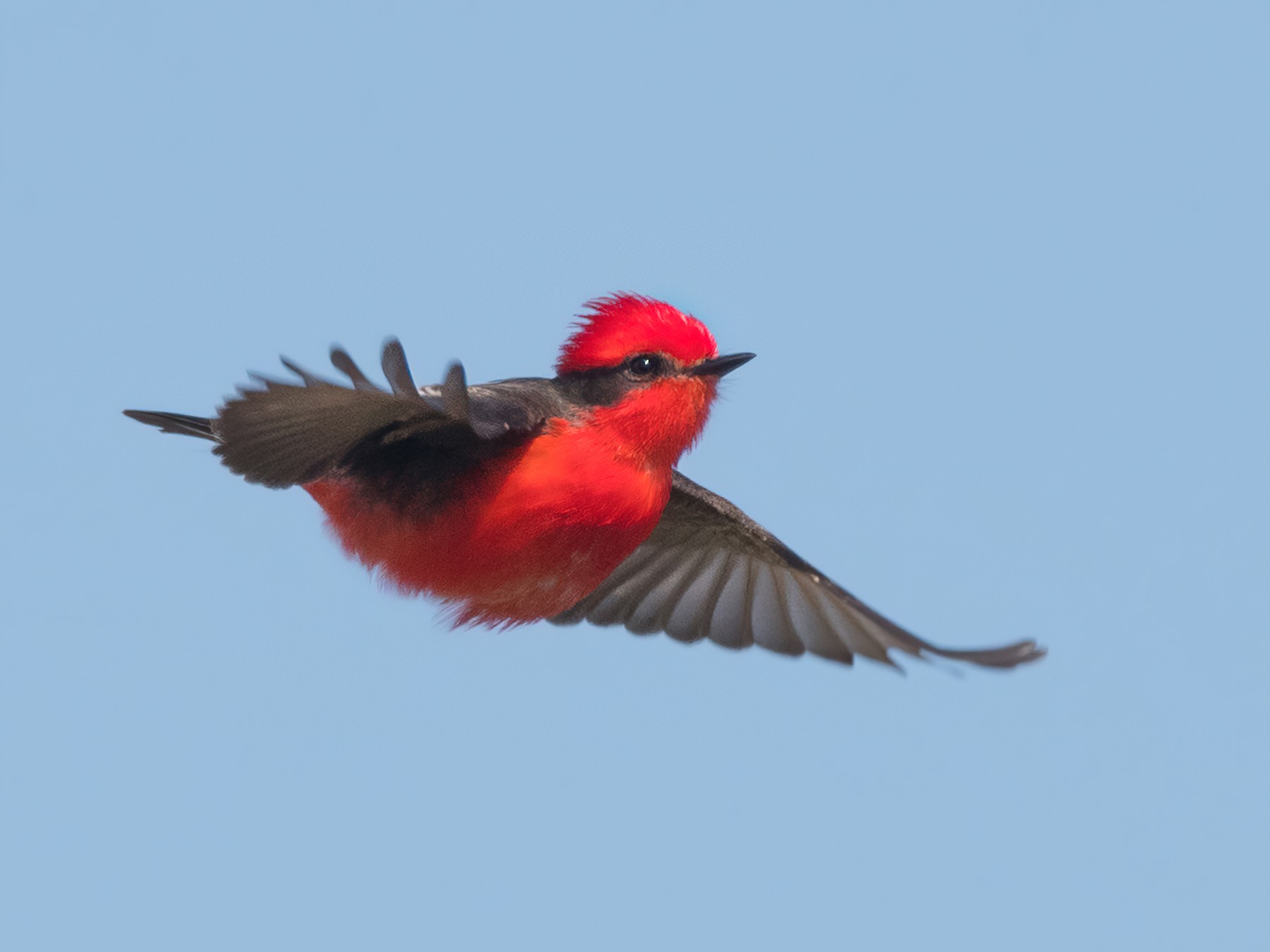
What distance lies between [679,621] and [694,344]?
1.97 metres

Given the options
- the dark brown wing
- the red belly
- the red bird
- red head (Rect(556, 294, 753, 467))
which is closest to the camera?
the red bird

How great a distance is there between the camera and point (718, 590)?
7.38 m

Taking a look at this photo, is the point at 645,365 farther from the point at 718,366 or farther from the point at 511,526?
the point at 511,526

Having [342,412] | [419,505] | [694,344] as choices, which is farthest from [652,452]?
[342,412]

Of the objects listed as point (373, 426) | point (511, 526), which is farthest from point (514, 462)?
point (373, 426)

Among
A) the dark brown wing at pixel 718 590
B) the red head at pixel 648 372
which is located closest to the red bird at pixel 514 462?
the red head at pixel 648 372

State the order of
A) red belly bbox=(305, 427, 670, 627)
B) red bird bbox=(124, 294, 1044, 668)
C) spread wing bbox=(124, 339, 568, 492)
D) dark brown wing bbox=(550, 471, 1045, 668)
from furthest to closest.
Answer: dark brown wing bbox=(550, 471, 1045, 668), red belly bbox=(305, 427, 670, 627), red bird bbox=(124, 294, 1044, 668), spread wing bbox=(124, 339, 568, 492)

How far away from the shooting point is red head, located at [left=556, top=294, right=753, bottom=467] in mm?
5652

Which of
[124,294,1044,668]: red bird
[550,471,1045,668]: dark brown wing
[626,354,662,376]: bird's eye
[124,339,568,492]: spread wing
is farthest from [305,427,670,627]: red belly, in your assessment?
[550,471,1045,668]: dark brown wing

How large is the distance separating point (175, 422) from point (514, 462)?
1436mm

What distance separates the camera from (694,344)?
226 inches

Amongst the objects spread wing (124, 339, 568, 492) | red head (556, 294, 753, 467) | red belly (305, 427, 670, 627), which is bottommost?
red belly (305, 427, 670, 627)

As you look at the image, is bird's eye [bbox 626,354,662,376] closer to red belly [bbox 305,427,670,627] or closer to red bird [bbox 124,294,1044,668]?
red bird [bbox 124,294,1044,668]

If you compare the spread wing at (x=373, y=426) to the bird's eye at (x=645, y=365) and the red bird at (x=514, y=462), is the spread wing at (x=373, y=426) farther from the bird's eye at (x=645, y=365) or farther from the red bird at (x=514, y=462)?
the bird's eye at (x=645, y=365)
